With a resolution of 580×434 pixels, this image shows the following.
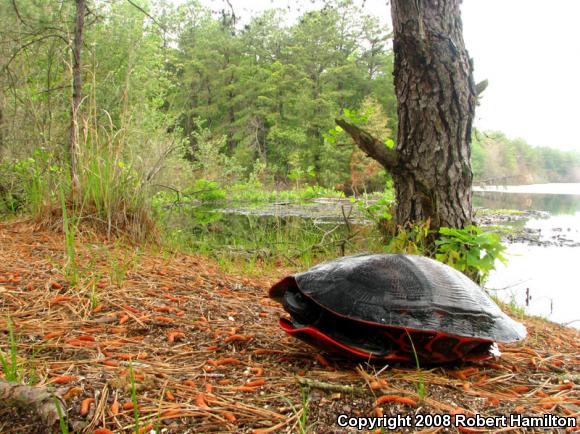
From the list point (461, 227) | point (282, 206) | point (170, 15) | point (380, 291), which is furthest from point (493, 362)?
point (170, 15)

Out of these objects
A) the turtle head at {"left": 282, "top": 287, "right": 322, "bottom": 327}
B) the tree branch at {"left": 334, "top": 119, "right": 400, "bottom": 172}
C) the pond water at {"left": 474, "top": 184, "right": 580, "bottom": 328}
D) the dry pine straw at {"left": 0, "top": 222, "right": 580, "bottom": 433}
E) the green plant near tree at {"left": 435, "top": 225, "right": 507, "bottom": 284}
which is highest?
the tree branch at {"left": 334, "top": 119, "right": 400, "bottom": 172}

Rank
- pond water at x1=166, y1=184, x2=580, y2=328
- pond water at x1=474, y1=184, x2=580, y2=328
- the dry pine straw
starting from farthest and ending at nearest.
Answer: pond water at x1=474, y1=184, x2=580, y2=328 → pond water at x1=166, y1=184, x2=580, y2=328 → the dry pine straw

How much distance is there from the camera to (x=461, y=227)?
310cm

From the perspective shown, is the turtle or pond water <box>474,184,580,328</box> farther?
pond water <box>474,184,580,328</box>

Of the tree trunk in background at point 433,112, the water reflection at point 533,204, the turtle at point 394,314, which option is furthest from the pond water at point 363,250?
the water reflection at point 533,204

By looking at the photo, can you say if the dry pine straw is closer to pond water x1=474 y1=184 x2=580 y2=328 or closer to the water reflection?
pond water x1=474 y1=184 x2=580 y2=328

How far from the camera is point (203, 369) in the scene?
4.63 feet

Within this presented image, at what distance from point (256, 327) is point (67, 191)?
7.29 ft

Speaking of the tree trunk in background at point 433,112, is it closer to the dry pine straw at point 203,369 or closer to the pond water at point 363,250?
the pond water at point 363,250

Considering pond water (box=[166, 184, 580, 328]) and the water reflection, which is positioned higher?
the water reflection

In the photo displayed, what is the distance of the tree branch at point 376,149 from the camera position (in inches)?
124

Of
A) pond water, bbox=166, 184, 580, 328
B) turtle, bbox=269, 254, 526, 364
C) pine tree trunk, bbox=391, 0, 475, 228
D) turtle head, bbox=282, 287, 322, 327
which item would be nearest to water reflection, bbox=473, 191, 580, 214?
pond water, bbox=166, 184, 580, 328

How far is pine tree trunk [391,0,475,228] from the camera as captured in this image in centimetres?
294

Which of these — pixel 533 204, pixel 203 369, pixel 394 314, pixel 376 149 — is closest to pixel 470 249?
pixel 376 149
